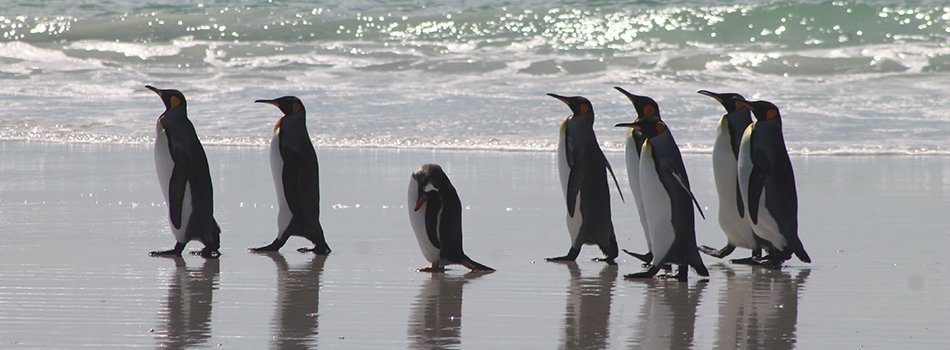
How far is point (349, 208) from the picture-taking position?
5773 millimetres

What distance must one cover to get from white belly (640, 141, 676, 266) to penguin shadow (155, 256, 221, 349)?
177 cm

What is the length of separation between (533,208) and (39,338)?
362 centimetres

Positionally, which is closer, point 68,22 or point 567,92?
point 567,92

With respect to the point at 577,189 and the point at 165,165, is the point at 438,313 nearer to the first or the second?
the point at 577,189

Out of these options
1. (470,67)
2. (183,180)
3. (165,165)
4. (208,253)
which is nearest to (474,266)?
(208,253)

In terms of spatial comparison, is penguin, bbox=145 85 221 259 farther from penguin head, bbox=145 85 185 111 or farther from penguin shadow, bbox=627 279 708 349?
penguin shadow, bbox=627 279 708 349

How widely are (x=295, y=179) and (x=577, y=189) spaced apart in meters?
1.40

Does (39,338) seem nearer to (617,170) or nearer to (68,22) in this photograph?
(617,170)

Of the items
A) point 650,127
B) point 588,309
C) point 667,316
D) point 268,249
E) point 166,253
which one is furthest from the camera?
point 268,249

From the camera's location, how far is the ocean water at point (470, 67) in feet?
36.8

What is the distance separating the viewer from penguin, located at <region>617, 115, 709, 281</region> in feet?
12.3

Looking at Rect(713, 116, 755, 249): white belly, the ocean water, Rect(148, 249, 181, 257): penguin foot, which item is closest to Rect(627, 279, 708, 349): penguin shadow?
Rect(713, 116, 755, 249): white belly

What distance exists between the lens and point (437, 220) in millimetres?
3918

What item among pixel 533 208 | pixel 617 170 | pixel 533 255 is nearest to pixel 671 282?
pixel 533 255
